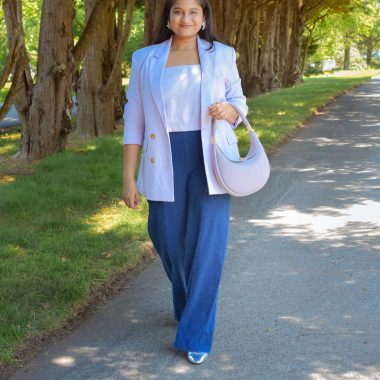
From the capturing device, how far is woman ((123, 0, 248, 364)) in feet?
13.0

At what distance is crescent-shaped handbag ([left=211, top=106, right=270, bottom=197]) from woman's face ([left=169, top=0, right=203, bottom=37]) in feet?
1.61

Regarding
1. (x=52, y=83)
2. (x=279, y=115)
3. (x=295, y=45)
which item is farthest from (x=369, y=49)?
(x=52, y=83)

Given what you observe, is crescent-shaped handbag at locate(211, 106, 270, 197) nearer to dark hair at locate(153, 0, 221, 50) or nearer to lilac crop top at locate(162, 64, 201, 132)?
lilac crop top at locate(162, 64, 201, 132)

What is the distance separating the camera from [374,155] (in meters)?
11.9

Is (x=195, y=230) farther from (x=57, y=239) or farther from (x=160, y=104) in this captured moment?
(x=57, y=239)

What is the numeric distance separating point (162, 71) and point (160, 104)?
0.58 ft

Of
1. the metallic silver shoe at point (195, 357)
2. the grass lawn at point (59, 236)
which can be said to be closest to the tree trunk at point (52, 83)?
the grass lawn at point (59, 236)

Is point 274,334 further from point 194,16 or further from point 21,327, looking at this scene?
point 194,16

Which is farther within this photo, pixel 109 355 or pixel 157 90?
pixel 109 355

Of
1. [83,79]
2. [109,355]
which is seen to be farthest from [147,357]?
[83,79]

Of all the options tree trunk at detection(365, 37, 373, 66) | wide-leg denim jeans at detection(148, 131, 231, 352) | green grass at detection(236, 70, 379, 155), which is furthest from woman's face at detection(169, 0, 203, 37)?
tree trunk at detection(365, 37, 373, 66)

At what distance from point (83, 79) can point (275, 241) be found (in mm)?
9756

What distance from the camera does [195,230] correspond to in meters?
4.12

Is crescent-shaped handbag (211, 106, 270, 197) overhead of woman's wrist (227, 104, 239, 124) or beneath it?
beneath
